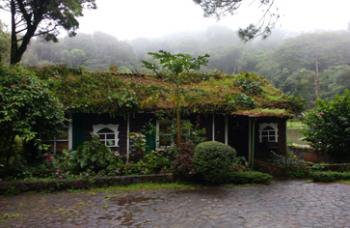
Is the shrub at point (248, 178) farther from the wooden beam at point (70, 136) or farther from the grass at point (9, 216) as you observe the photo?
the grass at point (9, 216)

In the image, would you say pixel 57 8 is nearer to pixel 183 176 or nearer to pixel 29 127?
pixel 29 127

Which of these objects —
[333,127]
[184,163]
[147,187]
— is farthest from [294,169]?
[147,187]

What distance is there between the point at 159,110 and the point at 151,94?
1082 mm

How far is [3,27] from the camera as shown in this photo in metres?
23.6

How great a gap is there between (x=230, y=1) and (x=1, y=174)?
888 cm

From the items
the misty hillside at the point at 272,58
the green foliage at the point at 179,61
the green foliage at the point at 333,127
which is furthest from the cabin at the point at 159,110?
the misty hillside at the point at 272,58

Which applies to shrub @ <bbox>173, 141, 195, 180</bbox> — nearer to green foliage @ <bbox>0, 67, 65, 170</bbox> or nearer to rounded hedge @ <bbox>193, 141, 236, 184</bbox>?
rounded hedge @ <bbox>193, 141, 236, 184</bbox>

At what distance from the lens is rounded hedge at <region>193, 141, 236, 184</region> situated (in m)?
11.3

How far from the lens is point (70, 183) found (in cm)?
1093

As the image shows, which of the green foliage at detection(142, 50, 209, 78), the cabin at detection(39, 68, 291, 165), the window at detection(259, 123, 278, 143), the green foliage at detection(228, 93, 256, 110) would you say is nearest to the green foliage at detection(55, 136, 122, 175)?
the cabin at detection(39, 68, 291, 165)

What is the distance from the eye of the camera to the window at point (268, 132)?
627 inches

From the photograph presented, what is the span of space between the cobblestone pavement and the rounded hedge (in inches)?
20.0

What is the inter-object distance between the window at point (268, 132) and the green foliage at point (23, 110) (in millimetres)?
8733

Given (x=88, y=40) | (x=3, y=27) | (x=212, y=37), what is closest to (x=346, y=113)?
(x=3, y=27)
